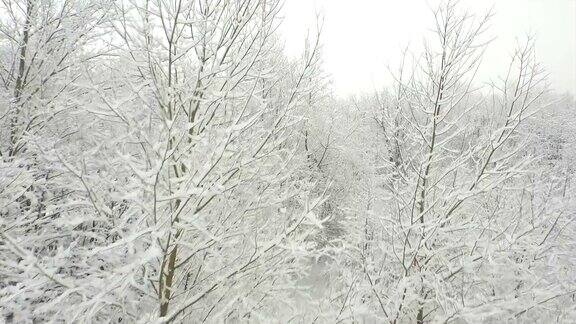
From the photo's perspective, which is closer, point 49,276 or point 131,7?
point 49,276

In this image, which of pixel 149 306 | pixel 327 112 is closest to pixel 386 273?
pixel 149 306

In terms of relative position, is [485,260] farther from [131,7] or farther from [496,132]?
[131,7]

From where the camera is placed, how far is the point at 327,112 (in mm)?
17156

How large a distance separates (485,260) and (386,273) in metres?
1.29

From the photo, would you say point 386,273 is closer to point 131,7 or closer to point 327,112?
point 131,7

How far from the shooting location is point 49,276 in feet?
7.09

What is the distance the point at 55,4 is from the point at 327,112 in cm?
1310

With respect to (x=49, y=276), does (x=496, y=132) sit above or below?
above

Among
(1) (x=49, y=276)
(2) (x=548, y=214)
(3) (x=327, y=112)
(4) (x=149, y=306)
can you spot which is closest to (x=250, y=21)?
(1) (x=49, y=276)

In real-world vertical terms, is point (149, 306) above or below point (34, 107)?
below

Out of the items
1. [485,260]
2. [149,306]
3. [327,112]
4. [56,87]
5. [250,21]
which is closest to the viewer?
[250,21]

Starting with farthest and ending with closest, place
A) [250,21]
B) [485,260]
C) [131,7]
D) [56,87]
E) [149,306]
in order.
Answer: [56,87] < [485,260] < [149,306] < [250,21] < [131,7]

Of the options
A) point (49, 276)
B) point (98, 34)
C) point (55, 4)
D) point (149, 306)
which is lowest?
point (149, 306)

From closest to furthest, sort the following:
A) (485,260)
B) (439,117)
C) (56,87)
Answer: (485,260), (439,117), (56,87)
